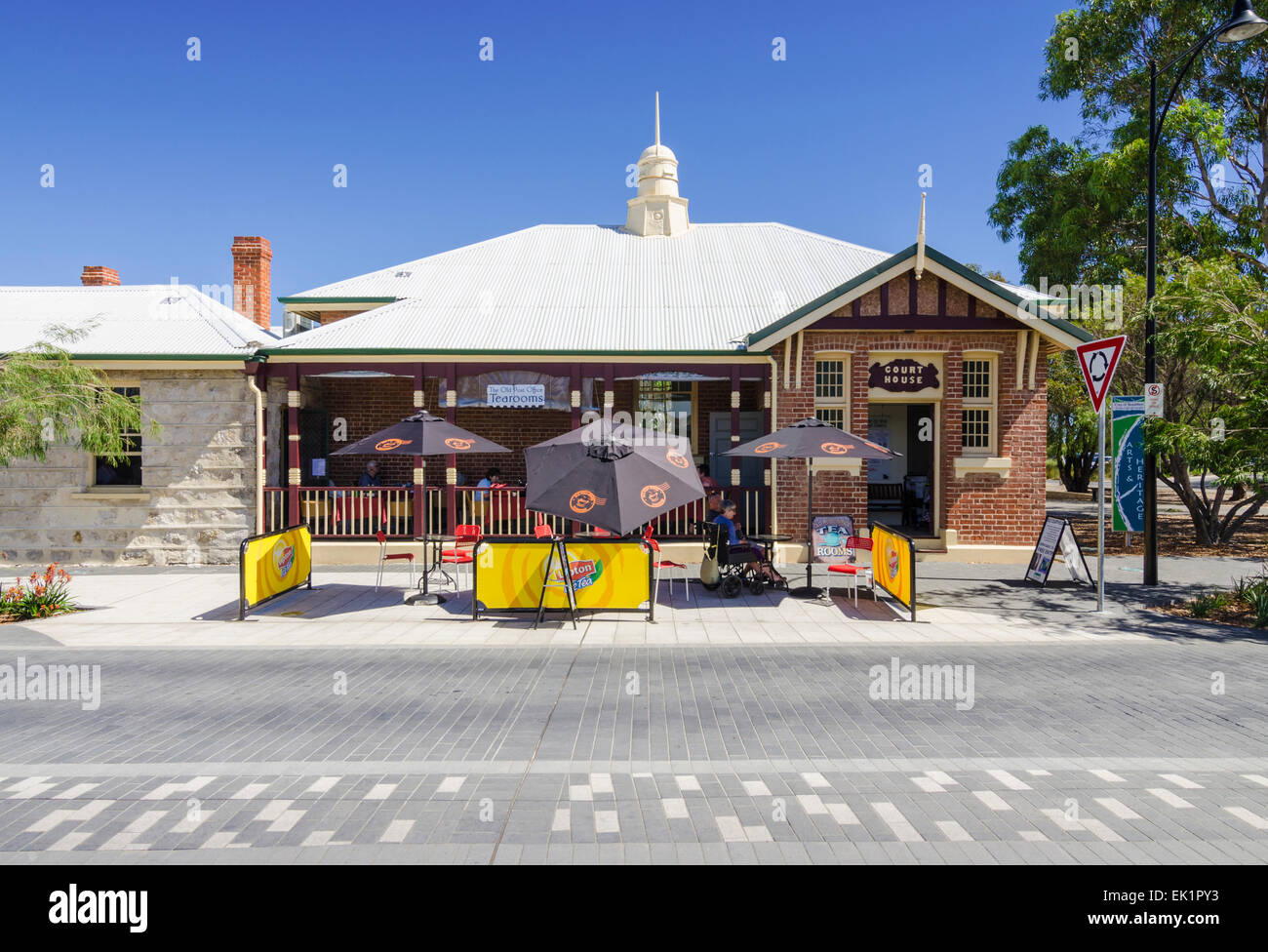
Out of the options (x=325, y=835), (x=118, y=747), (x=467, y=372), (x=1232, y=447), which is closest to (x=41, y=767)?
(x=118, y=747)

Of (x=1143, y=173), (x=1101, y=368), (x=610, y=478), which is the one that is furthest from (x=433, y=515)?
(x=1143, y=173)

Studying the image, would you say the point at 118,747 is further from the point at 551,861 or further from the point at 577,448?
the point at 577,448

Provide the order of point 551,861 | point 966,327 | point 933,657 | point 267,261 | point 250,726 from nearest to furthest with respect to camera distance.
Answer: point 551,861, point 250,726, point 933,657, point 966,327, point 267,261

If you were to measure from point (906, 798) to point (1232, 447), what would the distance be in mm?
9030

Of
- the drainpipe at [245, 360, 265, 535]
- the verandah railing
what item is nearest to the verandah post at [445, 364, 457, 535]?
the verandah railing

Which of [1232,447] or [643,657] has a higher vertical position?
[1232,447]

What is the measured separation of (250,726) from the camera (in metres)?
6.46

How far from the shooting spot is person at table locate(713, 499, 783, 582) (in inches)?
477

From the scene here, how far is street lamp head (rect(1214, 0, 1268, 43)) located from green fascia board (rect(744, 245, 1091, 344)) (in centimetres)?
461

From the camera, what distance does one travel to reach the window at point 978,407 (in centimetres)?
1544

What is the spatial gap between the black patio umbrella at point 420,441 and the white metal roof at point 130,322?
4.75 meters

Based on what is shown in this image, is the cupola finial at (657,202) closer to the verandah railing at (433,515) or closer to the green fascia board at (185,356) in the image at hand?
the verandah railing at (433,515)

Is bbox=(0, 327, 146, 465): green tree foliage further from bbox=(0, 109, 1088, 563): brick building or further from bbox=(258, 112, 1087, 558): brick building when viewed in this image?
bbox=(258, 112, 1087, 558): brick building

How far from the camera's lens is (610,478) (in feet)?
32.5
